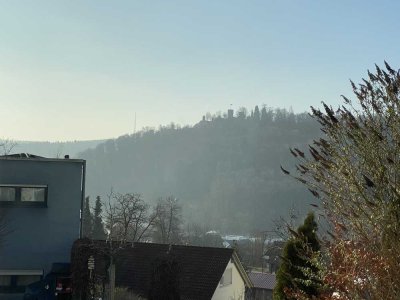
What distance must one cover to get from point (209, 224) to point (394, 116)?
333ft

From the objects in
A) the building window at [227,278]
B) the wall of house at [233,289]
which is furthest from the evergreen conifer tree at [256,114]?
the building window at [227,278]

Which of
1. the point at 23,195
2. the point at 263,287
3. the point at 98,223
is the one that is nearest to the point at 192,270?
the point at 23,195

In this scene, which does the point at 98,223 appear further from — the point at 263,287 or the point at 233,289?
the point at 233,289

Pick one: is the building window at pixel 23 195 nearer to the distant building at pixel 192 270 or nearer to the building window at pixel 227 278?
the distant building at pixel 192 270

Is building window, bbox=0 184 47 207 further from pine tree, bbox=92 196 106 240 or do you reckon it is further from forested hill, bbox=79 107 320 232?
forested hill, bbox=79 107 320 232

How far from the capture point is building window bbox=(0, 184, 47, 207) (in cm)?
1573

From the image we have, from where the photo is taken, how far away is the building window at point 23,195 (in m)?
15.7

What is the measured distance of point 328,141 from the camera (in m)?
4.78

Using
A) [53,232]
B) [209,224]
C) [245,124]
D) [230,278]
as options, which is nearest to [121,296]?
[53,232]

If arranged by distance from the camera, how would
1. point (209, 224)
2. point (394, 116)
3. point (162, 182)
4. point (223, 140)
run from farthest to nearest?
point (223, 140) < point (162, 182) < point (209, 224) < point (394, 116)

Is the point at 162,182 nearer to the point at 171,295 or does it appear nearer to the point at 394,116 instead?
the point at 171,295

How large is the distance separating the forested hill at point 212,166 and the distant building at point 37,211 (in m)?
70.6

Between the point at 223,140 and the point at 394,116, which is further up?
the point at 223,140

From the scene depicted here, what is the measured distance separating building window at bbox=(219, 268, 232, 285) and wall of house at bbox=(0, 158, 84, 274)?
7463mm
